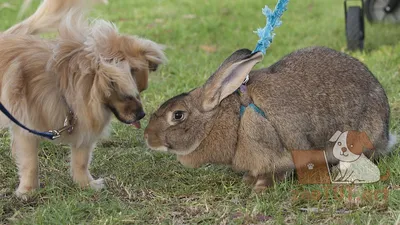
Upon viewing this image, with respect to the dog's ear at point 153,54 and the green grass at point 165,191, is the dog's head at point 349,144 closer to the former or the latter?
the green grass at point 165,191

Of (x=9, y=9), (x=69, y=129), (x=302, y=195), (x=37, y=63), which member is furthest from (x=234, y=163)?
(x=9, y=9)

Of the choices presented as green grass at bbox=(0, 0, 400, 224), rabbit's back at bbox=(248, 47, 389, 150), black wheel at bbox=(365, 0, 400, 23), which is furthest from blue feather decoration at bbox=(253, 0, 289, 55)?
black wheel at bbox=(365, 0, 400, 23)

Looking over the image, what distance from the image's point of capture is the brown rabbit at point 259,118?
326 centimetres

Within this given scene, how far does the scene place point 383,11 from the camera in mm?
6906

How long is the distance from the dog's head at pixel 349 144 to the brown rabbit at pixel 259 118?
0.13ft

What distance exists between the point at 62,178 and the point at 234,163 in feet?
3.33

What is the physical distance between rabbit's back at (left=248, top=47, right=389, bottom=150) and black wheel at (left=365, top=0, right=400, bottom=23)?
3.54 m

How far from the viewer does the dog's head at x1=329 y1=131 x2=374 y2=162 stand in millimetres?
3416

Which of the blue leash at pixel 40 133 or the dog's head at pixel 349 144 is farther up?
the blue leash at pixel 40 133

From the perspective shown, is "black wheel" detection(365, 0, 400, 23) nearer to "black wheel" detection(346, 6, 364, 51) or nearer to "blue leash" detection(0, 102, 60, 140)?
"black wheel" detection(346, 6, 364, 51)

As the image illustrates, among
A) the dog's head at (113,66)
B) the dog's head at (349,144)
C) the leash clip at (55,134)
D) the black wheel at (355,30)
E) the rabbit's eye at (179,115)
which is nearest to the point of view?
the dog's head at (113,66)

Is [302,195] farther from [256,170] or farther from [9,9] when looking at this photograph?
[9,9]

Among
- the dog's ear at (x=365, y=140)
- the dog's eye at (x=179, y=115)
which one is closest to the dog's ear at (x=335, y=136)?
the dog's ear at (x=365, y=140)

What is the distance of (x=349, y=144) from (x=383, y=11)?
3.87 meters
